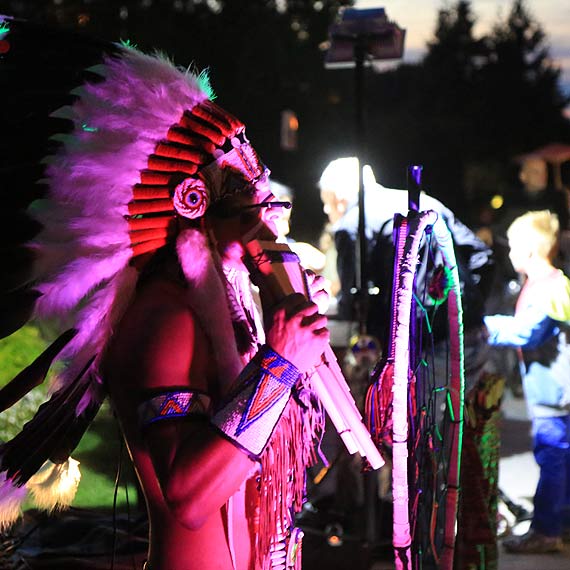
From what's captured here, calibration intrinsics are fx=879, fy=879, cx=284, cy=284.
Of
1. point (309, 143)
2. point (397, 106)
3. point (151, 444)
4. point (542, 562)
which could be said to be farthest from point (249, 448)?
point (397, 106)

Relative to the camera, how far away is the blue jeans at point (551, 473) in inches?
193

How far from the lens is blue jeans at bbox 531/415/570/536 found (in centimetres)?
490

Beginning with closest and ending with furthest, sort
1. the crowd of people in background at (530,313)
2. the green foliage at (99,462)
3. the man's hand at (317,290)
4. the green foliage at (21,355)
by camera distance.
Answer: the man's hand at (317,290) → the green foliage at (99,462) → the green foliage at (21,355) → the crowd of people in background at (530,313)

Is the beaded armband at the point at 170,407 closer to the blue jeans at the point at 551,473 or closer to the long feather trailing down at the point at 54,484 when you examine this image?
the long feather trailing down at the point at 54,484

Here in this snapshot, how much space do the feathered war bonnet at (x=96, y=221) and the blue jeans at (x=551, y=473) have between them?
139 inches

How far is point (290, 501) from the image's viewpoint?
203 centimetres

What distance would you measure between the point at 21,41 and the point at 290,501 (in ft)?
4.08

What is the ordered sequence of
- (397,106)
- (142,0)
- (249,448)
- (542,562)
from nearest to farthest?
(249,448) < (542,562) < (142,0) < (397,106)

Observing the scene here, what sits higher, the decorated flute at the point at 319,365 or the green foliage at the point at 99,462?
the decorated flute at the point at 319,365

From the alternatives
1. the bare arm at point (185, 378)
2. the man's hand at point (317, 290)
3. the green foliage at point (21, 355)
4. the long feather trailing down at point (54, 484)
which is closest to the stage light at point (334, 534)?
the green foliage at point (21, 355)

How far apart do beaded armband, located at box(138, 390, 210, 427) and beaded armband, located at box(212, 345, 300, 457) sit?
5 centimetres

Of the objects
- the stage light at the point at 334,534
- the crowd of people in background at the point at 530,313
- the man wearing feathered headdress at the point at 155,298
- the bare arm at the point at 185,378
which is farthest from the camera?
the crowd of people in background at the point at 530,313

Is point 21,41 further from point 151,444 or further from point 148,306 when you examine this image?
point 151,444

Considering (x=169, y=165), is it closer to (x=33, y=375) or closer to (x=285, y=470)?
(x=33, y=375)
